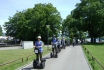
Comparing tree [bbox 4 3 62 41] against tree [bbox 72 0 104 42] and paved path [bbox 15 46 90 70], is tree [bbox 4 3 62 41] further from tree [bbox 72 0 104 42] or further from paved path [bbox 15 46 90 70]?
paved path [bbox 15 46 90 70]

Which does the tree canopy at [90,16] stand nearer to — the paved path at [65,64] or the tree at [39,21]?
the tree at [39,21]

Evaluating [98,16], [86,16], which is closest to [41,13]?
[86,16]

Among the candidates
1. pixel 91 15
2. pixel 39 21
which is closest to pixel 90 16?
pixel 91 15

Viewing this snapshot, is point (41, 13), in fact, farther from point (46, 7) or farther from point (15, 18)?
point (15, 18)

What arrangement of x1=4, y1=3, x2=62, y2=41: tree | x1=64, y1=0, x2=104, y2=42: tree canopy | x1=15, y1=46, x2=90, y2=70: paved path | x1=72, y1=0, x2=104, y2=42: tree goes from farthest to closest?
x1=4, y1=3, x2=62, y2=41: tree → x1=64, y1=0, x2=104, y2=42: tree canopy → x1=72, y1=0, x2=104, y2=42: tree → x1=15, y1=46, x2=90, y2=70: paved path

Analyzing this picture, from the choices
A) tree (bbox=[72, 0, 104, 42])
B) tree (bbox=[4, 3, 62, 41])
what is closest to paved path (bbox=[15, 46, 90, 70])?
tree (bbox=[72, 0, 104, 42])

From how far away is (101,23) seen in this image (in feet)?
191

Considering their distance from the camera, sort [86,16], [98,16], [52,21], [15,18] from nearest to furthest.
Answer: [98,16] → [86,16] → [52,21] → [15,18]

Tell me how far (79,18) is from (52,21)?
9321 mm

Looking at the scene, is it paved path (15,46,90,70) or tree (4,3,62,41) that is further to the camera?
tree (4,3,62,41)

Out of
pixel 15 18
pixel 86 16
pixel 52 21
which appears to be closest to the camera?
pixel 86 16

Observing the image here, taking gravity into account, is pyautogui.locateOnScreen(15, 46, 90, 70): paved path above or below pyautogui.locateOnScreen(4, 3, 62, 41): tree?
below

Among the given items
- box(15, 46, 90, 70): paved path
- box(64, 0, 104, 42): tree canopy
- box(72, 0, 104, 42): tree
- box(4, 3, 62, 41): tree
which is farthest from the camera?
box(4, 3, 62, 41): tree

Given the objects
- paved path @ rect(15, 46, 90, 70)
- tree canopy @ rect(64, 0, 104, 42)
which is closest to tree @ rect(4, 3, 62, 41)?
tree canopy @ rect(64, 0, 104, 42)
